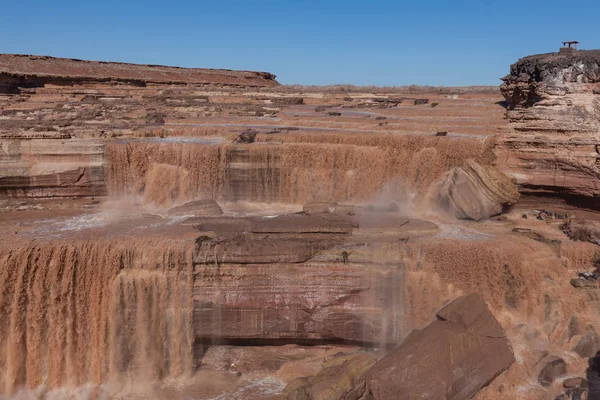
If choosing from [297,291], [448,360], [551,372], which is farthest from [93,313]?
[551,372]

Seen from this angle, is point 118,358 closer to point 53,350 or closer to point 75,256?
point 53,350

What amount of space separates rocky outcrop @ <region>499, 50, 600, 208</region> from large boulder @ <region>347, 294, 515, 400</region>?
18.8 ft

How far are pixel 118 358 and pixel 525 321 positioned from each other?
969 centimetres

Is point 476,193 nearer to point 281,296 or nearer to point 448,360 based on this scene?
point 448,360

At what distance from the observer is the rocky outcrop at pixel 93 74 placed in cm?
2841

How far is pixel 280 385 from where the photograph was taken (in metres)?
13.2

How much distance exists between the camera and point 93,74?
105ft

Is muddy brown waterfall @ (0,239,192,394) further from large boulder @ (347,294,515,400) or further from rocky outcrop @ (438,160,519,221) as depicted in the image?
rocky outcrop @ (438,160,519,221)

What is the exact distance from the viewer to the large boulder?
11.2 meters

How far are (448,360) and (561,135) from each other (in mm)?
8450

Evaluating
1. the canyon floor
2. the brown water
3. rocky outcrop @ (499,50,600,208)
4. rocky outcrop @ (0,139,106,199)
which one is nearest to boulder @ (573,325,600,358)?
the canyon floor

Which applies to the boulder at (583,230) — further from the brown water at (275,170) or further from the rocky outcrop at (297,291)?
the rocky outcrop at (297,291)

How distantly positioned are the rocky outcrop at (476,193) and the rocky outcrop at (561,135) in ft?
2.29

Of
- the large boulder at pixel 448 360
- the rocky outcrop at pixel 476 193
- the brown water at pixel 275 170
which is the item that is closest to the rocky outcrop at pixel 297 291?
the large boulder at pixel 448 360
